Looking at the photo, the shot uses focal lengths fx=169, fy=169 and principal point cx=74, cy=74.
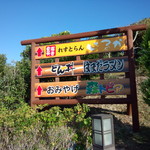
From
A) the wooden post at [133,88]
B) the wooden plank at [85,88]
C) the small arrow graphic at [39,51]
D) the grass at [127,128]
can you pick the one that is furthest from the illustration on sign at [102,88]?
the small arrow graphic at [39,51]

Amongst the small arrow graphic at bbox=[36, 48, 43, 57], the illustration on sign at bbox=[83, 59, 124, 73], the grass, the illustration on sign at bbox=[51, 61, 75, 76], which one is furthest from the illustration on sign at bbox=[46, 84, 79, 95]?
the small arrow graphic at bbox=[36, 48, 43, 57]

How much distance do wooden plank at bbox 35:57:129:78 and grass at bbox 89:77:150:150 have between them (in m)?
2.25

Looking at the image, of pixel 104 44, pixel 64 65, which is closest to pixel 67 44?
pixel 64 65

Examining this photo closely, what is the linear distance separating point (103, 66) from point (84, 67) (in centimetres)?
89

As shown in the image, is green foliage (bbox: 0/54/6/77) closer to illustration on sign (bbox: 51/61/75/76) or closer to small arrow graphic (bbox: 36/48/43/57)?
small arrow graphic (bbox: 36/48/43/57)

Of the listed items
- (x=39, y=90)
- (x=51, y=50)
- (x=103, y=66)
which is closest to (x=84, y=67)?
(x=103, y=66)

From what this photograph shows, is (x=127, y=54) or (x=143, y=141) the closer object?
(x=143, y=141)

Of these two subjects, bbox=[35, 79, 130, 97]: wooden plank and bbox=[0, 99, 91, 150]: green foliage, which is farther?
bbox=[35, 79, 130, 97]: wooden plank

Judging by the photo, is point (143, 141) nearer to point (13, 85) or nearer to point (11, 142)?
point (11, 142)

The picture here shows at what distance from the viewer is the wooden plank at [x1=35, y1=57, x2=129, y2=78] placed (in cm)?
738

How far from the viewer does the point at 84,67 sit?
7883 mm

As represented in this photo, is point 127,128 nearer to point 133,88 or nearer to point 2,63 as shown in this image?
point 133,88

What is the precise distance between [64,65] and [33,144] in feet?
14.9

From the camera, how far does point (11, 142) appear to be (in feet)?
14.6
